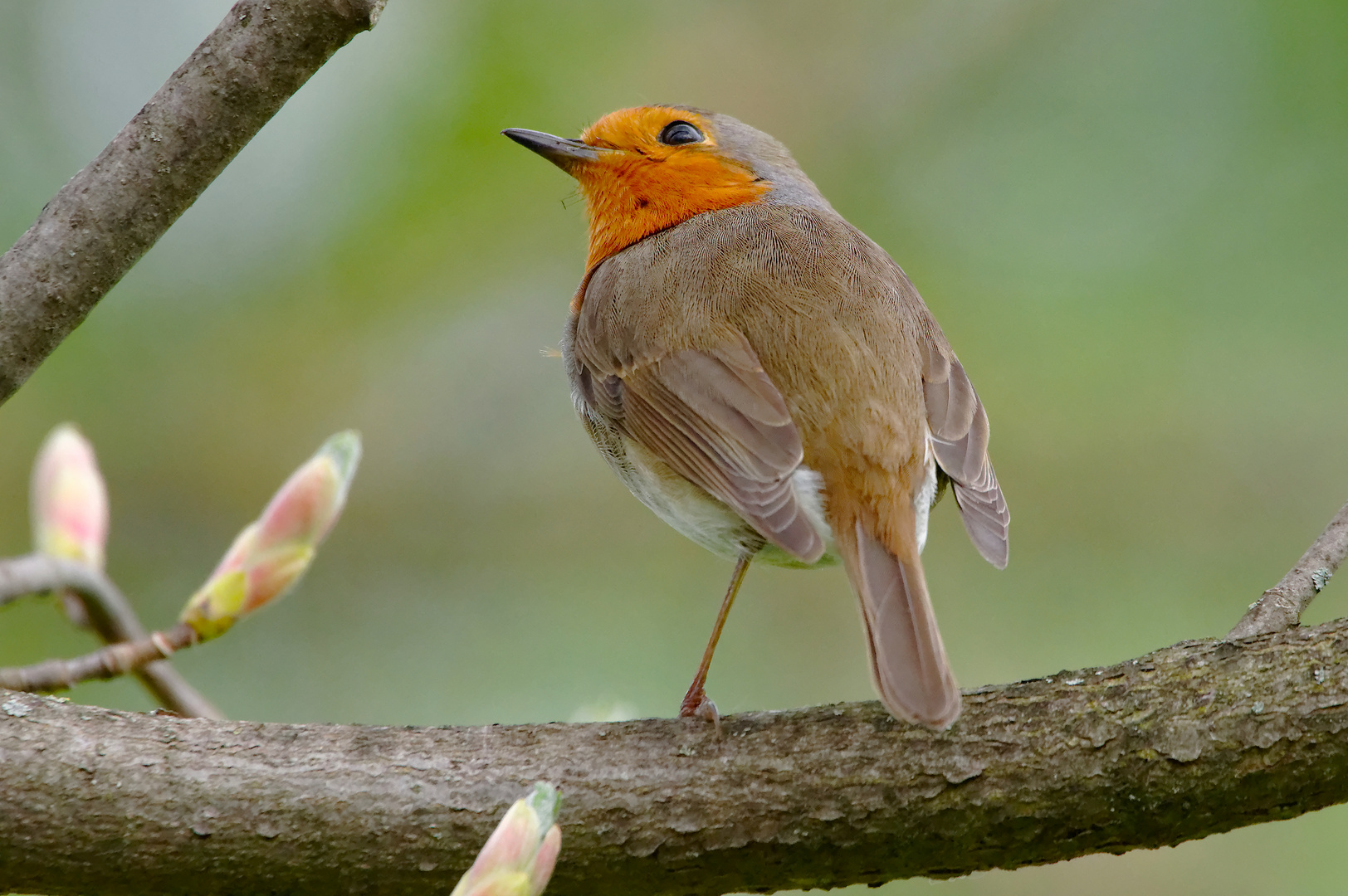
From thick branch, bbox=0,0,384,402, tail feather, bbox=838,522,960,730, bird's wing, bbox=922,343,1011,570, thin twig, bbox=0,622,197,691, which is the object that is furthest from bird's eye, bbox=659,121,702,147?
thin twig, bbox=0,622,197,691

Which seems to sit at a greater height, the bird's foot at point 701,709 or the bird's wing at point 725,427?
the bird's wing at point 725,427

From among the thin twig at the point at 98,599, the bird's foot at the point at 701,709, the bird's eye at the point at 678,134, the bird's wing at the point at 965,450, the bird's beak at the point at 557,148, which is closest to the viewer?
the thin twig at the point at 98,599

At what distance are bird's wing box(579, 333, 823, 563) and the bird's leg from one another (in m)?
0.28

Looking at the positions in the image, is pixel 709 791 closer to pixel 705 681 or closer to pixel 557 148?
pixel 705 681

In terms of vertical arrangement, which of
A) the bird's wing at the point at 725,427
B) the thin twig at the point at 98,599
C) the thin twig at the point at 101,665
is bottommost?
the thin twig at the point at 101,665

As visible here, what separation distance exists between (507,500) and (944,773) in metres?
2.66

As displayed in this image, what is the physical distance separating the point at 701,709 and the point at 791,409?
758mm

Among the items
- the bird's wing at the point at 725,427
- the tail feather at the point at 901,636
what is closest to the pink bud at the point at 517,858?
the tail feather at the point at 901,636

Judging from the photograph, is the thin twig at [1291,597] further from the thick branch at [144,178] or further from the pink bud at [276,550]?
the thick branch at [144,178]

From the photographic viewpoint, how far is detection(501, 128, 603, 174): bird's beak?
3932mm

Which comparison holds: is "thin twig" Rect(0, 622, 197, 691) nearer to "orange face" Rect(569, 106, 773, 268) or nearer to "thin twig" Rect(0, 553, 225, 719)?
"thin twig" Rect(0, 553, 225, 719)

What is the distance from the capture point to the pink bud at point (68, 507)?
7.84ft

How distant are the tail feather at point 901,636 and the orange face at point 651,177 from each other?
1658 millimetres

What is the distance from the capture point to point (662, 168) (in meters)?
4.18
